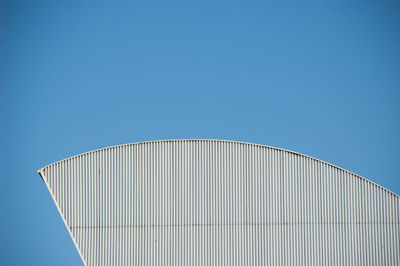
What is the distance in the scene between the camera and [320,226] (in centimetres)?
2483

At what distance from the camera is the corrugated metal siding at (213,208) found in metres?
24.2

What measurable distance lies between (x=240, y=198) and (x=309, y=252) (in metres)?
3.95

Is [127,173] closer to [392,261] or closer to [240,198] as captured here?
[240,198]

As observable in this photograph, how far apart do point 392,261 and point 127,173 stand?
12.8m

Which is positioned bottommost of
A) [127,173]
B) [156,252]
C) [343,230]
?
[156,252]

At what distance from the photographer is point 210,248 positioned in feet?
79.6

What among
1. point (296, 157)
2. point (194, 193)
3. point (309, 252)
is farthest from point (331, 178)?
point (194, 193)

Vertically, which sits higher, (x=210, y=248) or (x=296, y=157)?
(x=296, y=157)

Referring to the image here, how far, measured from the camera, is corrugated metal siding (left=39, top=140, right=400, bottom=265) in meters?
24.2

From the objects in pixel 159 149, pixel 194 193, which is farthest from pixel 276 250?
pixel 159 149

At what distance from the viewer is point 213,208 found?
24.5 metres

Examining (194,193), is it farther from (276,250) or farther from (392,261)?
(392,261)

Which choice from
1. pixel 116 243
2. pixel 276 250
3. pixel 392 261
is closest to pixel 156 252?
pixel 116 243

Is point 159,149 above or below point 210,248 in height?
above
